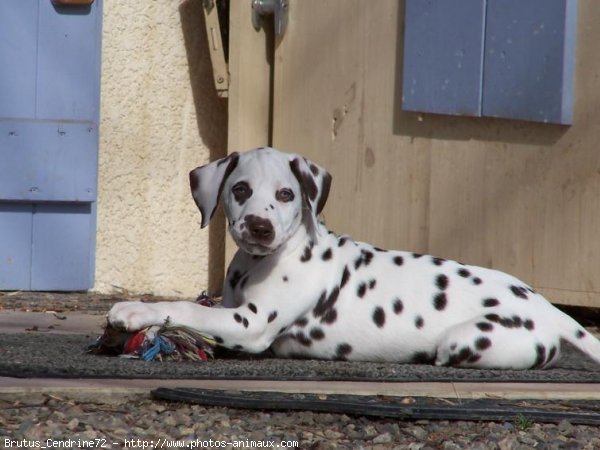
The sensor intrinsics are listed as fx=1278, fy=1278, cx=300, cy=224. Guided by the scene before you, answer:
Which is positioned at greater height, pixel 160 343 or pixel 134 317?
pixel 134 317

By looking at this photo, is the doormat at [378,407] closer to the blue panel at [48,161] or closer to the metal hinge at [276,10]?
the blue panel at [48,161]

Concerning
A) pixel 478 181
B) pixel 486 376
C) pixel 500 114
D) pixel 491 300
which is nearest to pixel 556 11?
pixel 500 114

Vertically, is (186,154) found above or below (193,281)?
above

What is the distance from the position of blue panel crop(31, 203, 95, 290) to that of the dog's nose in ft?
9.36

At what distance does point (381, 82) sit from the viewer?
24.9 ft

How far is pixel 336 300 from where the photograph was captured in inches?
216

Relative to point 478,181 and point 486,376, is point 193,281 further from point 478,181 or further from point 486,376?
point 486,376

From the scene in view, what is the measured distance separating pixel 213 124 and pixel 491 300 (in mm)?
3348

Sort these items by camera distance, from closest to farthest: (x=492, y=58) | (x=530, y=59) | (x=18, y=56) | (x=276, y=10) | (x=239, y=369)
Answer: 1. (x=239, y=369)
2. (x=530, y=59)
3. (x=492, y=58)
4. (x=18, y=56)
5. (x=276, y=10)

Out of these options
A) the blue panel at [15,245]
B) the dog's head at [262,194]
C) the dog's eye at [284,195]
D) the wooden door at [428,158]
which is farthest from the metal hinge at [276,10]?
the dog's eye at [284,195]

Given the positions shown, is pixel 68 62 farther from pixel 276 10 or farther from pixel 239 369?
pixel 239 369

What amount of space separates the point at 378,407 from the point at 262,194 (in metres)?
1.31

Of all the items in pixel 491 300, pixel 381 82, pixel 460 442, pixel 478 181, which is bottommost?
pixel 460 442

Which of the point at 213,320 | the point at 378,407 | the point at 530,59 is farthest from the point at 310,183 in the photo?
the point at 530,59
